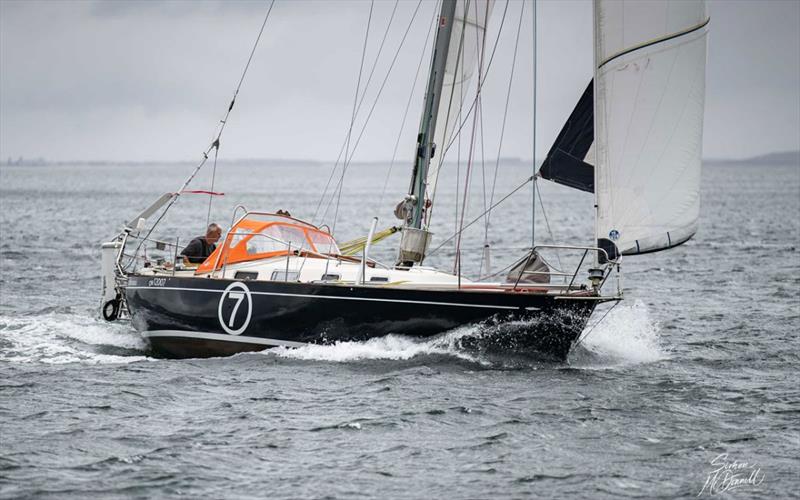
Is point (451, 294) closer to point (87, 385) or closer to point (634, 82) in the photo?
point (634, 82)

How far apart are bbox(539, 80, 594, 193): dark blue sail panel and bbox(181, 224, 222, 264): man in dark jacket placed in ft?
23.1

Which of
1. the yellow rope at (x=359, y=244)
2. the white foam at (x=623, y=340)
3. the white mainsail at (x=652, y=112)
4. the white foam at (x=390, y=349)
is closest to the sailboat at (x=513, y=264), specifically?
the white mainsail at (x=652, y=112)

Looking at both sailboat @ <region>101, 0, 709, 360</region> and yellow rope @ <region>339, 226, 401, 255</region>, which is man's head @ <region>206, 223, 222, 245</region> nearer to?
sailboat @ <region>101, 0, 709, 360</region>

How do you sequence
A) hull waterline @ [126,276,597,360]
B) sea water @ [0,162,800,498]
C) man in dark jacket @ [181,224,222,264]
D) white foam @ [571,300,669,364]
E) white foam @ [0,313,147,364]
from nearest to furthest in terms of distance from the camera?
1. sea water @ [0,162,800,498]
2. hull waterline @ [126,276,597,360]
3. white foam @ [0,313,147,364]
4. white foam @ [571,300,669,364]
5. man in dark jacket @ [181,224,222,264]

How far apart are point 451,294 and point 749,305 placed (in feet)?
38.6

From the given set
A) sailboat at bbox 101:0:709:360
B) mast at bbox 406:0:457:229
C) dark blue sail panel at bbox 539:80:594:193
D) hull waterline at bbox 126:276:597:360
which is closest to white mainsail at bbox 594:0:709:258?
sailboat at bbox 101:0:709:360

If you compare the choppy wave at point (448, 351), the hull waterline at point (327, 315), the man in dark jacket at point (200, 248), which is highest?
the man in dark jacket at point (200, 248)

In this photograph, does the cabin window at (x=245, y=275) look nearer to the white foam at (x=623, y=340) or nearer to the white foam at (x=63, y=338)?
the white foam at (x=63, y=338)

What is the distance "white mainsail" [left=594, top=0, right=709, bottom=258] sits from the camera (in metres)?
15.7

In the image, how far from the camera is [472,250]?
42.3 meters

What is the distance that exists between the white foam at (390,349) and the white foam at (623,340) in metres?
2.35

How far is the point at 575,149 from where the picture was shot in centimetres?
1697

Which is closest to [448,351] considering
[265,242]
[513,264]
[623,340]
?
[513,264]

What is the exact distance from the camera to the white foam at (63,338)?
58.7ft
